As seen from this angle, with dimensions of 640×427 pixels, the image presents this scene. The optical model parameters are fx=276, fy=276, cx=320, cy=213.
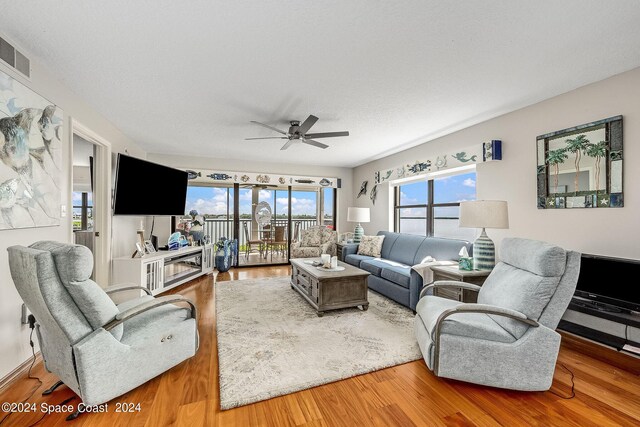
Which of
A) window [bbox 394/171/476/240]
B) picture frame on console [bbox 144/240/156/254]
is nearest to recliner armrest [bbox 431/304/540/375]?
window [bbox 394/171/476/240]

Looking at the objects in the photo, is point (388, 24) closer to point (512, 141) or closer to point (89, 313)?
point (512, 141)

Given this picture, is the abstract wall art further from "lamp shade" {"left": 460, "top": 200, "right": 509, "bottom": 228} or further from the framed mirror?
the framed mirror

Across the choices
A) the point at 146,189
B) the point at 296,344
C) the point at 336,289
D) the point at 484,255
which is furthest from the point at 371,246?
the point at 146,189

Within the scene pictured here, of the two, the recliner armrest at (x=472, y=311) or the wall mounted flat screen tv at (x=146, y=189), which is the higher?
the wall mounted flat screen tv at (x=146, y=189)

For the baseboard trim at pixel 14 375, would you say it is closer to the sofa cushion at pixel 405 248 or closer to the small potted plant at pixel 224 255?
the small potted plant at pixel 224 255

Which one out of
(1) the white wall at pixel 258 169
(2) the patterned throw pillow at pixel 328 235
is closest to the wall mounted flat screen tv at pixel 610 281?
(1) the white wall at pixel 258 169

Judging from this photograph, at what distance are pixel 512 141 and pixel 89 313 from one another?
4.26 meters

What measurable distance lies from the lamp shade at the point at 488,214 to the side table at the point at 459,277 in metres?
0.50

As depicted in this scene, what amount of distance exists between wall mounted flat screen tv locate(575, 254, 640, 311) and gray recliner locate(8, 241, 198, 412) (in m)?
3.48

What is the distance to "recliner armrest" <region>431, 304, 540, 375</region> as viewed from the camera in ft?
Answer: 5.97

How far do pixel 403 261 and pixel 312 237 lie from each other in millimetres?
2443

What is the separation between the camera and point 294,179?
6500 millimetres

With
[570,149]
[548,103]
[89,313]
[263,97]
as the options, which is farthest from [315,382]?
[548,103]

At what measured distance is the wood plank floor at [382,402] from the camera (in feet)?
5.25
